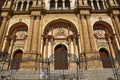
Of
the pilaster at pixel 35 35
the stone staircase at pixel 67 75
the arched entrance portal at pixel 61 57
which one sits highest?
the pilaster at pixel 35 35

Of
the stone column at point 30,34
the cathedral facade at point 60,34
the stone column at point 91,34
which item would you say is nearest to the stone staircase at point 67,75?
the cathedral facade at point 60,34

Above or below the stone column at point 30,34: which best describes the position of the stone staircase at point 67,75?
below

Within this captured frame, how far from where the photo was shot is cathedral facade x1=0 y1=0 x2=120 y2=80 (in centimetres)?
1669

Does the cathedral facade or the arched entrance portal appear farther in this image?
the arched entrance portal

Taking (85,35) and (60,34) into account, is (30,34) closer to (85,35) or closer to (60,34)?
(60,34)

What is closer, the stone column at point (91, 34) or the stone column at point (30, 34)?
the stone column at point (91, 34)

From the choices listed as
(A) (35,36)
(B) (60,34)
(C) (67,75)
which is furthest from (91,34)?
(C) (67,75)

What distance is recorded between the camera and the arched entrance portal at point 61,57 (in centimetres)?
1734

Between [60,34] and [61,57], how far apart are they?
3.16m

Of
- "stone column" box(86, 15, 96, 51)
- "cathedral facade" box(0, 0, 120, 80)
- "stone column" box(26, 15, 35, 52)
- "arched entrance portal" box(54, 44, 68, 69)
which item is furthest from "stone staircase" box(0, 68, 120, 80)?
"arched entrance portal" box(54, 44, 68, 69)

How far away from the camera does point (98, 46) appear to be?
18.6 m

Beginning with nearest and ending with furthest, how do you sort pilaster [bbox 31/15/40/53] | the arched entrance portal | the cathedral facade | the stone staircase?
the stone staircase
the cathedral facade
pilaster [bbox 31/15/40/53]
the arched entrance portal

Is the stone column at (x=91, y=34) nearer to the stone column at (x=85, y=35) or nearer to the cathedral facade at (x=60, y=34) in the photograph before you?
the cathedral facade at (x=60, y=34)

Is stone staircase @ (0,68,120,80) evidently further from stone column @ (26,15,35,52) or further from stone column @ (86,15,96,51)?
stone column @ (26,15,35,52)
